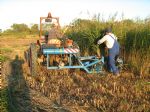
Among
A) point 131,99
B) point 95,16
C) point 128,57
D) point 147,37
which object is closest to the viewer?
point 131,99

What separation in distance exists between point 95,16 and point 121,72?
2364 mm

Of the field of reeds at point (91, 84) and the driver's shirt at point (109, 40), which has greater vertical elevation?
the driver's shirt at point (109, 40)

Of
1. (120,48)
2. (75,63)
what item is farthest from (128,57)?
(75,63)

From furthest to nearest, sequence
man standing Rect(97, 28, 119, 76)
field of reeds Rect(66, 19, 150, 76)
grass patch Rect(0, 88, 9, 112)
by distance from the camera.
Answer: man standing Rect(97, 28, 119, 76)
field of reeds Rect(66, 19, 150, 76)
grass patch Rect(0, 88, 9, 112)

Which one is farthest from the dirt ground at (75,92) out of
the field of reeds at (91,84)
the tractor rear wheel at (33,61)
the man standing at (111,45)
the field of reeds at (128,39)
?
the man standing at (111,45)

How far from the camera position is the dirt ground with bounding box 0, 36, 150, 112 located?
6043 mm

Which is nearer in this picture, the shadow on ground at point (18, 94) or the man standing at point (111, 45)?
the shadow on ground at point (18, 94)

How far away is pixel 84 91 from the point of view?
733 cm

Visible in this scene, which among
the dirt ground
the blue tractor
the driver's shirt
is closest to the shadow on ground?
the dirt ground

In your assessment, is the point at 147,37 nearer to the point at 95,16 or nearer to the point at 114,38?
the point at 114,38

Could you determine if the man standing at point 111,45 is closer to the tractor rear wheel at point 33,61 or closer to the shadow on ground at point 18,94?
the tractor rear wheel at point 33,61

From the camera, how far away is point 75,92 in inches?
283

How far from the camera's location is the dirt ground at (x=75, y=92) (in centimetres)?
604

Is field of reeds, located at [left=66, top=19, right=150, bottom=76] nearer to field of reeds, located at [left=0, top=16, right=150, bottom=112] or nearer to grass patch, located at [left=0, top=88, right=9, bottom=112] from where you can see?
field of reeds, located at [left=0, top=16, right=150, bottom=112]
